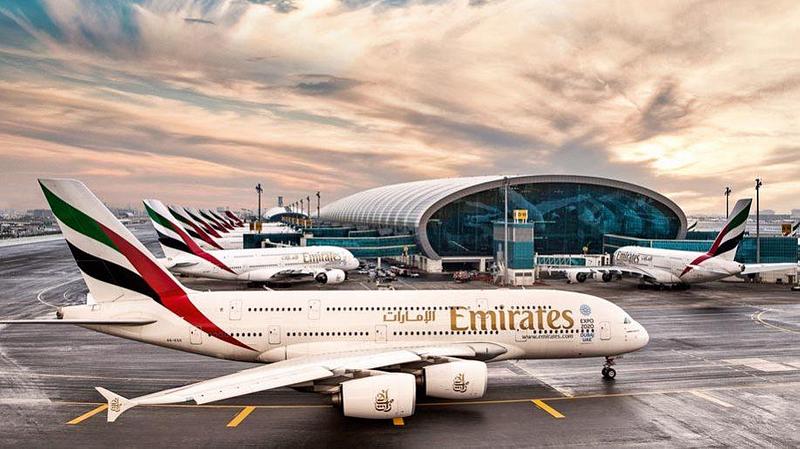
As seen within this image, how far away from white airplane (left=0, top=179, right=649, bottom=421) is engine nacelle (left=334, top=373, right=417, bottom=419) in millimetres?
984

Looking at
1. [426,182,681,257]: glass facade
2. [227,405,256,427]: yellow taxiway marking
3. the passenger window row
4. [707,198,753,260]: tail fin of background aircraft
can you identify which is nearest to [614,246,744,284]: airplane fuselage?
[707,198,753,260]: tail fin of background aircraft

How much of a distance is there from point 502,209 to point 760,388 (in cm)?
6411

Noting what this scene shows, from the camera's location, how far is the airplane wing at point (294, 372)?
14.9 m

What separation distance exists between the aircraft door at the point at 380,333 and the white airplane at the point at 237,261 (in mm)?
40947

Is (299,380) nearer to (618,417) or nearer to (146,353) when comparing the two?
(618,417)

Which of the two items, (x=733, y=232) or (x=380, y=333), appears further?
(x=733, y=232)

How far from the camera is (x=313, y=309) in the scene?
24359 mm

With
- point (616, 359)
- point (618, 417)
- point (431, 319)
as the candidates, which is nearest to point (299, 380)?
point (431, 319)

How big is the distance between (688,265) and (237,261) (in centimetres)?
5346

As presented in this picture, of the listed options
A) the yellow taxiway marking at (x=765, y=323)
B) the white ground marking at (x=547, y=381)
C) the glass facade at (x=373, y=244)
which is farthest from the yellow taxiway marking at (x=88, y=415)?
the glass facade at (x=373, y=244)

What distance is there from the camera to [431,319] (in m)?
24.6

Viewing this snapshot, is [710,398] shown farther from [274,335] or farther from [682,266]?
[682,266]

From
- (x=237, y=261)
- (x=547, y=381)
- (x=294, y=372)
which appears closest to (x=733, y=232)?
(x=547, y=381)

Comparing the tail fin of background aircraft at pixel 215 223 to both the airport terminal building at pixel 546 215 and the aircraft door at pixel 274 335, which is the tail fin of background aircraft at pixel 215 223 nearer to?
the airport terminal building at pixel 546 215
